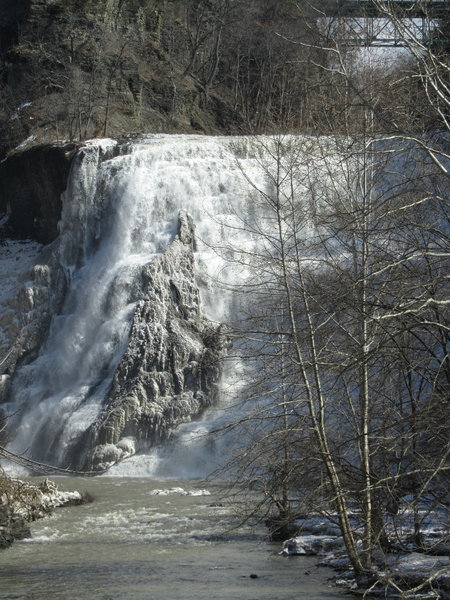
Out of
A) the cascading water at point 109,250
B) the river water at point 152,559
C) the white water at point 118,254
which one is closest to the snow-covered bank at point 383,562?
the river water at point 152,559

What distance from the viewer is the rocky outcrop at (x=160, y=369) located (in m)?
25.8

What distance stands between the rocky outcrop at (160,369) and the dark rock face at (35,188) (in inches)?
261

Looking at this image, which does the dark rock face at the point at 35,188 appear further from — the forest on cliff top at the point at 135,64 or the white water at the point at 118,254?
the forest on cliff top at the point at 135,64

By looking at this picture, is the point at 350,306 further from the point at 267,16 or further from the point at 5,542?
the point at 267,16

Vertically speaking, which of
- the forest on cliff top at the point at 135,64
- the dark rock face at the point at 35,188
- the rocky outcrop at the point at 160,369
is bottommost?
the rocky outcrop at the point at 160,369

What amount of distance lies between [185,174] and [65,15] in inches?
613

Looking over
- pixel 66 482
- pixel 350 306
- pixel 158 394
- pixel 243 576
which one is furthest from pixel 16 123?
pixel 350 306

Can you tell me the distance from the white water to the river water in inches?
277

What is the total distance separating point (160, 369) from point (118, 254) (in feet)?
17.3

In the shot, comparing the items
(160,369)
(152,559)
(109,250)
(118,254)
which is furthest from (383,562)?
(109,250)

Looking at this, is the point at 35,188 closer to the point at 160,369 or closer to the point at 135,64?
the point at 135,64

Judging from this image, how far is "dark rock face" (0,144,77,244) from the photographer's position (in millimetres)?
35188

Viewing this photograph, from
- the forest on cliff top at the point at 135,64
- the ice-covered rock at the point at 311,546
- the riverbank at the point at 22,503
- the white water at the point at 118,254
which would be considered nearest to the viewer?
the ice-covered rock at the point at 311,546

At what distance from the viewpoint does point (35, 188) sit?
3638 centimetres
